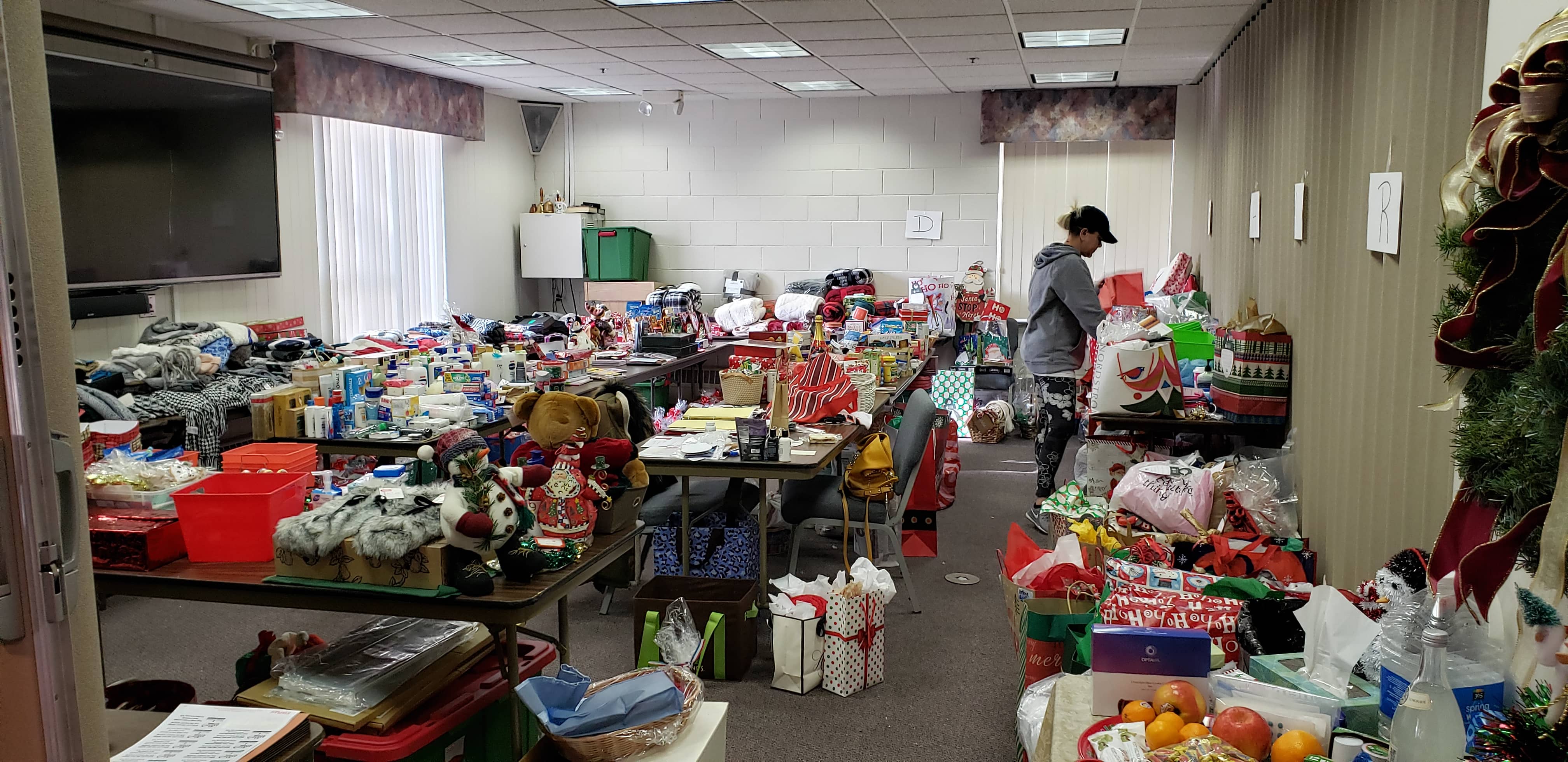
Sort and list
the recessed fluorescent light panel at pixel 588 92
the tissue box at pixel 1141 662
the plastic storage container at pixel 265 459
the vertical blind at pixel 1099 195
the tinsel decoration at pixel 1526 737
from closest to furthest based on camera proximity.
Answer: the tinsel decoration at pixel 1526 737 < the tissue box at pixel 1141 662 < the plastic storage container at pixel 265 459 < the recessed fluorescent light panel at pixel 588 92 < the vertical blind at pixel 1099 195

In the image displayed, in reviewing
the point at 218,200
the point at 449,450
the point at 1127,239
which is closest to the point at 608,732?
the point at 449,450

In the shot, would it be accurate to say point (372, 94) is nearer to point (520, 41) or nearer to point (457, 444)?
point (520, 41)

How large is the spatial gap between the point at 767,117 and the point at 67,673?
28.6ft

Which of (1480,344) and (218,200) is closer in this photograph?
(1480,344)

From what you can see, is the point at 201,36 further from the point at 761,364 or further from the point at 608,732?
the point at 608,732

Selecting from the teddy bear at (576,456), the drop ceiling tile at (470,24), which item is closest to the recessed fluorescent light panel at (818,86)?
the drop ceiling tile at (470,24)

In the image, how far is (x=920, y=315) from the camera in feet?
24.4

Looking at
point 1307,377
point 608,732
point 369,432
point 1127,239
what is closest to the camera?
point 608,732

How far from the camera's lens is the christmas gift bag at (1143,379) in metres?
4.45

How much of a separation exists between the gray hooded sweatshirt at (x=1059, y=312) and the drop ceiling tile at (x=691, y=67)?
9.46 ft

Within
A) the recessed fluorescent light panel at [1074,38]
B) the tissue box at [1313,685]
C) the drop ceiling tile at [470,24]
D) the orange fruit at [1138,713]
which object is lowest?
the orange fruit at [1138,713]

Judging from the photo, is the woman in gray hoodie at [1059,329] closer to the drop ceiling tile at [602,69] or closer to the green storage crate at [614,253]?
the drop ceiling tile at [602,69]

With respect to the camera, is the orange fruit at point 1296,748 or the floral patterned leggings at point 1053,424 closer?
the orange fruit at point 1296,748

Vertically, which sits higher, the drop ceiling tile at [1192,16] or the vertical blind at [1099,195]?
the drop ceiling tile at [1192,16]
